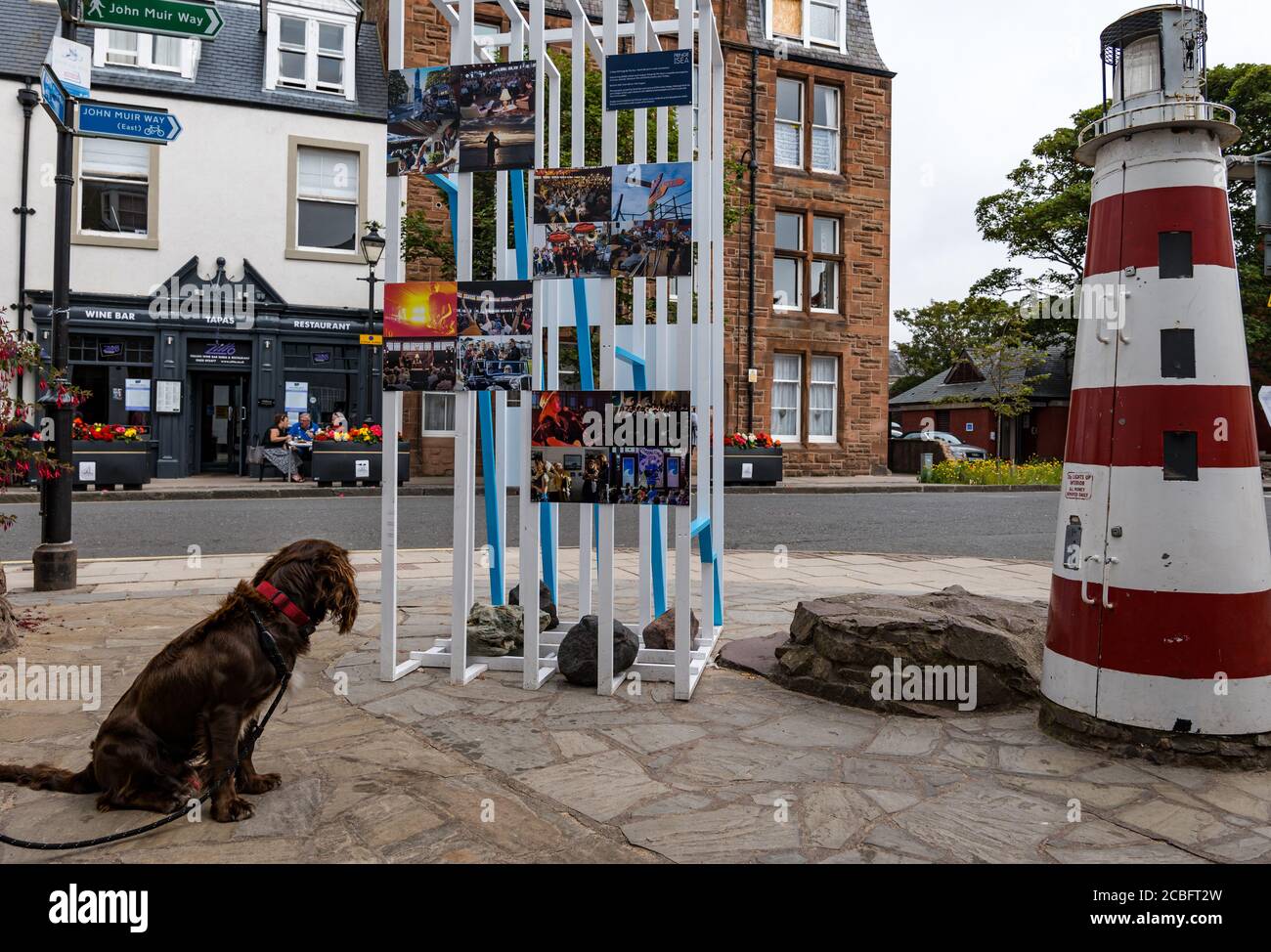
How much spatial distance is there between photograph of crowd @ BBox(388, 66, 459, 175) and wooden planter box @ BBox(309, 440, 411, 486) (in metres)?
13.6

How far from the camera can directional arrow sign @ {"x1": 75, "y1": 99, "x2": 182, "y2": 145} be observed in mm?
6305

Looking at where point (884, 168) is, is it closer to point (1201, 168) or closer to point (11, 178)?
point (11, 178)

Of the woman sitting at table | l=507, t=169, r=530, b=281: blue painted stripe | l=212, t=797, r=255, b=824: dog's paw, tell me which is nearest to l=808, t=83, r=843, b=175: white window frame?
the woman sitting at table

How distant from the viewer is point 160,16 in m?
5.97

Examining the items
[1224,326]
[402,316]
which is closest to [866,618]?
[1224,326]

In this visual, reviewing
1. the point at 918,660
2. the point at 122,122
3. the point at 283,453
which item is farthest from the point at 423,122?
the point at 283,453

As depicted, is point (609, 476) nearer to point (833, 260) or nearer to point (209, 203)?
point (209, 203)

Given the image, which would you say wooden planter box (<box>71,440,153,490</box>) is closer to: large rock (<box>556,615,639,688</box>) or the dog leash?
large rock (<box>556,615,639,688</box>)

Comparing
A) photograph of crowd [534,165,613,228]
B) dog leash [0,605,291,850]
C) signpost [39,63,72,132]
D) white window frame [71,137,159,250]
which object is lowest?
dog leash [0,605,291,850]

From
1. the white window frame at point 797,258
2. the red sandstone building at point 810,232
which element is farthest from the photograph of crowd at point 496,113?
the white window frame at point 797,258

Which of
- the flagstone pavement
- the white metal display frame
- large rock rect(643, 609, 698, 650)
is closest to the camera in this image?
the flagstone pavement

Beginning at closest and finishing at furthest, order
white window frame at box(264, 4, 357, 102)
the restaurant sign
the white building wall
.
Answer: the white building wall < the restaurant sign < white window frame at box(264, 4, 357, 102)

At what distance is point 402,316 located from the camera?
4.12 metres
